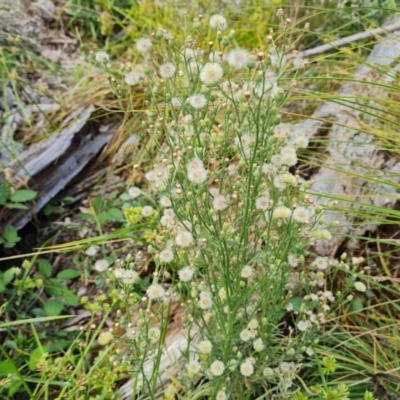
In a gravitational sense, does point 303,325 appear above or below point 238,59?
below

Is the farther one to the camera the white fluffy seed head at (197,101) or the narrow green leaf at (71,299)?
the narrow green leaf at (71,299)

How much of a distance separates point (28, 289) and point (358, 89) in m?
1.57

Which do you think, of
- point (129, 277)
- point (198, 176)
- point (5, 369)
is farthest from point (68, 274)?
point (198, 176)

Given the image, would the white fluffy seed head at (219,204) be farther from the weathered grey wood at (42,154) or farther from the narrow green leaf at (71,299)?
the weathered grey wood at (42,154)

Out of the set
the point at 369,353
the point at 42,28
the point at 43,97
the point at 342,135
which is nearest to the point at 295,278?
the point at 369,353

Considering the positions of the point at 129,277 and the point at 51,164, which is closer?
the point at 129,277

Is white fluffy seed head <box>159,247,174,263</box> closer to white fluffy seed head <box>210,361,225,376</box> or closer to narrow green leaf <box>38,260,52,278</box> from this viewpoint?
white fluffy seed head <box>210,361,225,376</box>

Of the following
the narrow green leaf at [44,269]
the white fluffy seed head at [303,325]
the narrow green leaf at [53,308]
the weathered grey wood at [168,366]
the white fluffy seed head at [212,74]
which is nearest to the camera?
the white fluffy seed head at [212,74]

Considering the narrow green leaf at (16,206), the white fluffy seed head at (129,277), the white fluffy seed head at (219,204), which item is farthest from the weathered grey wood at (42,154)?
the white fluffy seed head at (219,204)

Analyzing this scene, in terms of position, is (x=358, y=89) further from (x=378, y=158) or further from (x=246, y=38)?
(x=246, y=38)

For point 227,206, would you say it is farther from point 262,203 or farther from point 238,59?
point 238,59

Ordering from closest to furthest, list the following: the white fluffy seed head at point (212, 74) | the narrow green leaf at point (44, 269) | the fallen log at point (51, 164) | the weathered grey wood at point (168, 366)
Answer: the white fluffy seed head at point (212, 74)
the weathered grey wood at point (168, 366)
the narrow green leaf at point (44, 269)
the fallen log at point (51, 164)

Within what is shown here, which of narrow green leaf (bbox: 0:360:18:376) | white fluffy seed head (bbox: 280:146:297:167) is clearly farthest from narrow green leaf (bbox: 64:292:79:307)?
white fluffy seed head (bbox: 280:146:297:167)

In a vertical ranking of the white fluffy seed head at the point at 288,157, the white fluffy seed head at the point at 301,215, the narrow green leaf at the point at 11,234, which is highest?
the white fluffy seed head at the point at 288,157
